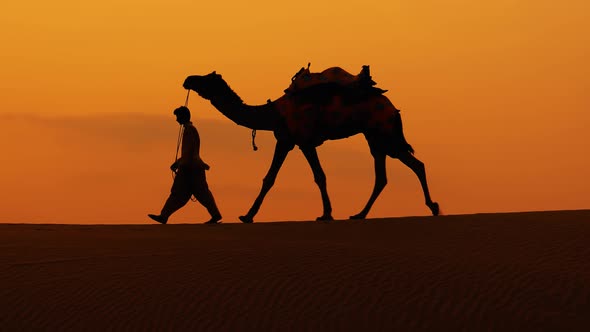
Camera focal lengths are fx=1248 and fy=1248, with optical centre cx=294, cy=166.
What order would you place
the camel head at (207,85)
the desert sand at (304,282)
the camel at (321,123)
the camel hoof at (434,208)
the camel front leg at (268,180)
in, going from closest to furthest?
the desert sand at (304,282), the camel front leg at (268,180), the camel at (321,123), the camel hoof at (434,208), the camel head at (207,85)

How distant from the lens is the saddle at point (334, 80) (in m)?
19.3

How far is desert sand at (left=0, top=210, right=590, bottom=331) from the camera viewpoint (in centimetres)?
983

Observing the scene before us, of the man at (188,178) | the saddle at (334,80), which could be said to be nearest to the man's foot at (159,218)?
the man at (188,178)

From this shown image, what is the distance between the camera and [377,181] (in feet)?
63.2

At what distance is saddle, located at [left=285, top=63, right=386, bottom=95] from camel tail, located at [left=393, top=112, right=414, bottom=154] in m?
0.74

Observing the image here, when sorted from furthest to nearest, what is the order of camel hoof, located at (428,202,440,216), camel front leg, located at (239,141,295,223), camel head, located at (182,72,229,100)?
camel head, located at (182,72,229,100) → camel hoof, located at (428,202,440,216) → camel front leg, located at (239,141,295,223)

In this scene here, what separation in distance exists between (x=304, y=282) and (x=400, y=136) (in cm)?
912

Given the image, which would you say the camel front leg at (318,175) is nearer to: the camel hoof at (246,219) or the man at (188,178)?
the camel hoof at (246,219)

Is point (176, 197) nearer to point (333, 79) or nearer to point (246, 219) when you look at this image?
point (246, 219)

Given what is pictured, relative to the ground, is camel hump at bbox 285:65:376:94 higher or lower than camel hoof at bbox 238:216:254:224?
higher

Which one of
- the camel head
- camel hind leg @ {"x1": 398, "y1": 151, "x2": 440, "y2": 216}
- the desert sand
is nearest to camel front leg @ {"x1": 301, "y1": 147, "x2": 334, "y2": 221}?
camel hind leg @ {"x1": 398, "y1": 151, "x2": 440, "y2": 216}

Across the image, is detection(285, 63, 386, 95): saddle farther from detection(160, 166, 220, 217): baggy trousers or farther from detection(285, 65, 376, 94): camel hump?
detection(160, 166, 220, 217): baggy trousers

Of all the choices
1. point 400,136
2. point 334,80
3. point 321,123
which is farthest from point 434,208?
point 334,80

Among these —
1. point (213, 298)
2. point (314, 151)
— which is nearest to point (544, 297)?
point (213, 298)
